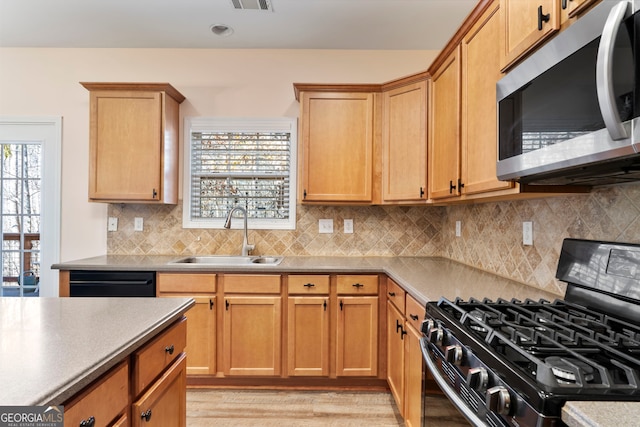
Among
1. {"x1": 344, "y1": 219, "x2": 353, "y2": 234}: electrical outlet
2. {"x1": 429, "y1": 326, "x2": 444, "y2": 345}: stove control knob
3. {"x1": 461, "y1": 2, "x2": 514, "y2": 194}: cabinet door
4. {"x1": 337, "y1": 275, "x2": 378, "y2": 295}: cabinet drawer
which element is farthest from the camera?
{"x1": 344, "y1": 219, "x2": 353, "y2": 234}: electrical outlet

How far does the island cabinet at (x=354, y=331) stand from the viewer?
98.0 inches

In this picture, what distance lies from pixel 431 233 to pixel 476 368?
2.24 metres

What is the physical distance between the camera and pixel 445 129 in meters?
2.19

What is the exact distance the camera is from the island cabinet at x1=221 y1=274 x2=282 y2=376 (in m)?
2.49

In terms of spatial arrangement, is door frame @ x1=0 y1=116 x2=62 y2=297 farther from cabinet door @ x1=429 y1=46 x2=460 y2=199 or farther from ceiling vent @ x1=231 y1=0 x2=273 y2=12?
cabinet door @ x1=429 y1=46 x2=460 y2=199

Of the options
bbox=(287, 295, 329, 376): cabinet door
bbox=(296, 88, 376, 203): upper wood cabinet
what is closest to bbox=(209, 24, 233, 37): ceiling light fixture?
bbox=(296, 88, 376, 203): upper wood cabinet

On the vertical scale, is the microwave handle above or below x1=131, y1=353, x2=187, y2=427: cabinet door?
above

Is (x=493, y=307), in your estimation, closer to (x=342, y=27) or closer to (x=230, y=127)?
(x=342, y=27)

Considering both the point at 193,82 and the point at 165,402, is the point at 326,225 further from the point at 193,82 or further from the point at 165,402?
the point at 165,402

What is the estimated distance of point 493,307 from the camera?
126cm

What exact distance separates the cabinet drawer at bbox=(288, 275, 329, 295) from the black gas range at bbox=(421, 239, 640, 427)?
1.18 meters

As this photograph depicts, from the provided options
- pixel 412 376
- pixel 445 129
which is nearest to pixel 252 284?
pixel 412 376

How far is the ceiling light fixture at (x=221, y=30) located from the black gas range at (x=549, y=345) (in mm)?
2540

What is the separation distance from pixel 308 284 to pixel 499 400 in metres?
1.80
